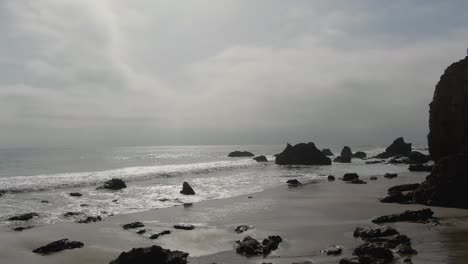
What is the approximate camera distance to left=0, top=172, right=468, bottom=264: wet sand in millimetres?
18578

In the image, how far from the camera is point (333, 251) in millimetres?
A: 18219

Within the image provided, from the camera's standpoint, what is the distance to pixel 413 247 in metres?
18.4

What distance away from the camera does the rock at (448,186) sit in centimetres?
3047

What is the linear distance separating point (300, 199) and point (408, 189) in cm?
1116

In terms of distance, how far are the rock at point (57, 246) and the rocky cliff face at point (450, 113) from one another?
38024 millimetres

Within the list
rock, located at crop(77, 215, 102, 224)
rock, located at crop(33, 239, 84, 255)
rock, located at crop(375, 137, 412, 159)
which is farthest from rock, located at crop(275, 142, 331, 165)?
rock, located at crop(33, 239, 84, 255)

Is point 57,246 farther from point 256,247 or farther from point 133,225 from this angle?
point 256,247

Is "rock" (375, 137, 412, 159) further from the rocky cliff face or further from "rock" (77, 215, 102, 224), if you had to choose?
"rock" (77, 215, 102, 224)

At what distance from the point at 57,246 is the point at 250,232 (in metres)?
10.0

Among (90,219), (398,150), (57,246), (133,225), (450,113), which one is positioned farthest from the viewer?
(398,150)

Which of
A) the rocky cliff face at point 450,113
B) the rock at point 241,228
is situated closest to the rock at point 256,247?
the rock at point 241,228

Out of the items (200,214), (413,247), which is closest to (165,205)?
(200,214)

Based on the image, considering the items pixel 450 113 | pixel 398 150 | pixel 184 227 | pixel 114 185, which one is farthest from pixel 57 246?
pixel 398 150

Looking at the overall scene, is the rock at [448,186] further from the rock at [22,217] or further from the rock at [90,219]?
the rock at [22,217]
